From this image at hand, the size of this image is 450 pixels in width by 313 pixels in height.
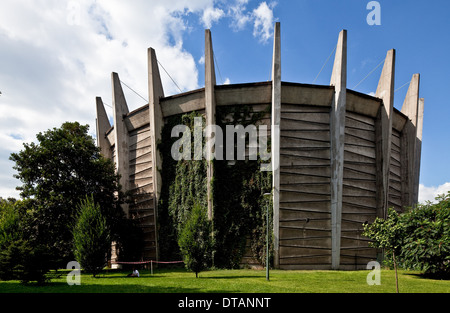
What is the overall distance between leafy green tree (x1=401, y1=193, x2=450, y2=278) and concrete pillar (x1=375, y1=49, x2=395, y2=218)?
5212mm

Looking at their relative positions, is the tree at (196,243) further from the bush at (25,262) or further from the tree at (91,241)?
the bush at (25,262)

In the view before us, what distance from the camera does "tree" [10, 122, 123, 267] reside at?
61.7 feet

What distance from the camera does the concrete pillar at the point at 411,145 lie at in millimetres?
23766

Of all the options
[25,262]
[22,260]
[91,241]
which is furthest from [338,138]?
[22,260]

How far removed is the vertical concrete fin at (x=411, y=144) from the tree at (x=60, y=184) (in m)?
25.0

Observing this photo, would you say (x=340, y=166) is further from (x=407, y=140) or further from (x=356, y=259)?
(x=407, y=140)

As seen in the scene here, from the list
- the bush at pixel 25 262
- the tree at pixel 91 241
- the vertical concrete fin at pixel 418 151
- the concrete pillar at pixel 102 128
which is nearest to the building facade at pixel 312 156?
the vertical concrete fin at pixel 418 151

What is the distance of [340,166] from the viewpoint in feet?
61.5

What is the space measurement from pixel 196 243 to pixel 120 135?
14043 millimetres

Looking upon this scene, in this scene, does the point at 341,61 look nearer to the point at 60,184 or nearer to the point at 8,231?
the point at 60,184

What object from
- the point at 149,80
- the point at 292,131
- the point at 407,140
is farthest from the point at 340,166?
the point at 149,80

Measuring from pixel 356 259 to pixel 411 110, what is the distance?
48.8 feet

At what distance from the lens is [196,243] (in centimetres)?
1470

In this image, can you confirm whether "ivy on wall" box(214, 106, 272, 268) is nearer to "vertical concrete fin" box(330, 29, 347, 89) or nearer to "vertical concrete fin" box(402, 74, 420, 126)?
"vertical concrete fin" box(330, 29, 347, 89)
